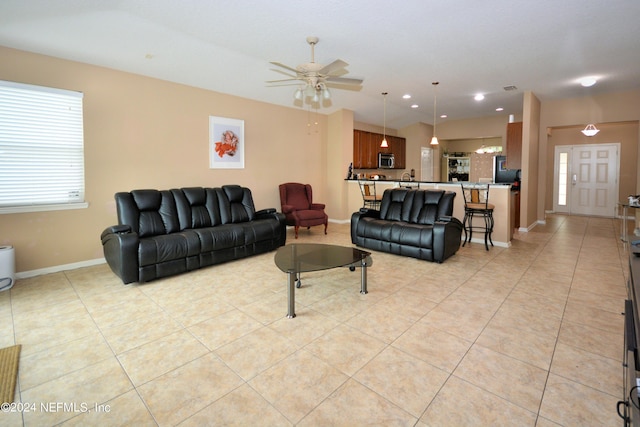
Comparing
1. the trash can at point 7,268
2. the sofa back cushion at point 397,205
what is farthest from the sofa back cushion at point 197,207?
the sofa back cushion at point 397,205

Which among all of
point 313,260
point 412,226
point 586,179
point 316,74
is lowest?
point 313,260

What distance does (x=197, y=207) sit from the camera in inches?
183

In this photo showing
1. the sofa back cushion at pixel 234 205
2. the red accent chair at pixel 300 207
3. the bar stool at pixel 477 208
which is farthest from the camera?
the red accent chair at pixel 300 207

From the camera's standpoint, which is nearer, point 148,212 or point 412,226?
point 148,212

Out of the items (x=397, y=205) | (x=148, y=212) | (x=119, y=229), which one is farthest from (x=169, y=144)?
(x=397, y=205)

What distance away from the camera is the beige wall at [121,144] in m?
3.88

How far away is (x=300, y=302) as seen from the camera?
10.1ft

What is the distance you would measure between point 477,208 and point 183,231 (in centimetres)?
446

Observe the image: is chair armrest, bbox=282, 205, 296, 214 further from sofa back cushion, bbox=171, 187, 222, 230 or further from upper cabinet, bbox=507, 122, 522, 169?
upper cabinet, bbox=507, 122, 522, 169

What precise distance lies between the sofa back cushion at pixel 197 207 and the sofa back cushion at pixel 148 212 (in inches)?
3.8

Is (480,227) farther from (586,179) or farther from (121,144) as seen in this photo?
(121,144)

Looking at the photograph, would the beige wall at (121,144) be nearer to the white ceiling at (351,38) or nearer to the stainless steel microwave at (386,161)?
the white ceiling at (351,38)

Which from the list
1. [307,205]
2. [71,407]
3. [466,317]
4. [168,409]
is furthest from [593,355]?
[307,205]

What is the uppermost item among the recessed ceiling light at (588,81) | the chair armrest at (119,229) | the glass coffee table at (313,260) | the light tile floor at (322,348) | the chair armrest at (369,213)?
the recessed ceiling light at (588,81)
